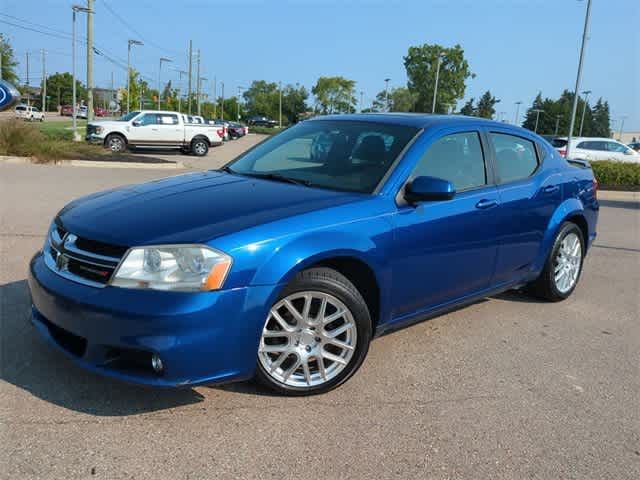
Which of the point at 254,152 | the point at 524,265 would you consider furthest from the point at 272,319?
the point at 524,265

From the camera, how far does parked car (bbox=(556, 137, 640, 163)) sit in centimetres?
2209

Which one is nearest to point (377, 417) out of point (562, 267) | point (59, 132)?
point (562, 267)

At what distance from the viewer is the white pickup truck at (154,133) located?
22922 millimetres

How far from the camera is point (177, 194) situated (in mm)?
3648

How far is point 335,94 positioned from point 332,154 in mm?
113904

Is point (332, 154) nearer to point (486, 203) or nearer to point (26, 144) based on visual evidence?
point (486, 203)

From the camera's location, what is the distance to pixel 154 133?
2372cm

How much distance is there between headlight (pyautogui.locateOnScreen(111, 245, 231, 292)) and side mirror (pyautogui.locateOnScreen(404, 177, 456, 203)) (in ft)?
4.40

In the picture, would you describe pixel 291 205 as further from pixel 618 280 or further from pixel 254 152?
pixel 618 280

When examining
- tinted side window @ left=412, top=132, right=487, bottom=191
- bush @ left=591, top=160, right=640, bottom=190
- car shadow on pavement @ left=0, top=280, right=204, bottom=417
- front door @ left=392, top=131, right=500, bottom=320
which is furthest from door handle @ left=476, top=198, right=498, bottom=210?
bush @ left=591, top=160, right=640, bottom=190

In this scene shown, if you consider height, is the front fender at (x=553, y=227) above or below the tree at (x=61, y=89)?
below

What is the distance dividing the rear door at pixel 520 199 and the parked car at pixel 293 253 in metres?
0.02

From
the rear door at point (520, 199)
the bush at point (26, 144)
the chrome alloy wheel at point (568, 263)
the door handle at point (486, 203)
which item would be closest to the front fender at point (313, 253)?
the door handle at point (486, 203)

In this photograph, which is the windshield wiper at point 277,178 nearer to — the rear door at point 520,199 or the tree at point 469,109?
the rear door at point 520,199
